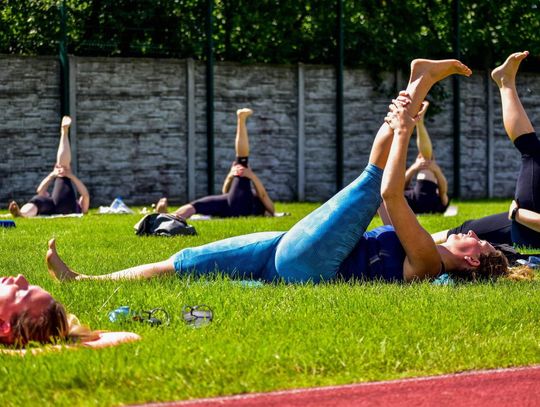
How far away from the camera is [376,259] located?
7.84 meters

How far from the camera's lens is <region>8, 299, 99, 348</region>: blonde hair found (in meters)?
5.66

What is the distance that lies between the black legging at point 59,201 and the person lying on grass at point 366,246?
976 centimetres

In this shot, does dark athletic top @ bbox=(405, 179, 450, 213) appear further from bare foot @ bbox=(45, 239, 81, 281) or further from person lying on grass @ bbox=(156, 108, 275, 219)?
bare foot @ bbox=(45, 239, 81, 281)

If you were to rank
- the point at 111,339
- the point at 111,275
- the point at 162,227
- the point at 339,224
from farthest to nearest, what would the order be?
the point at 162,227 → the point at 111,275 → the point at 339,224 → the point at 111,339

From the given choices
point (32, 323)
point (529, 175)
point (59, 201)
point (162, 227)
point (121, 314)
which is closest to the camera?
point (32, 323)

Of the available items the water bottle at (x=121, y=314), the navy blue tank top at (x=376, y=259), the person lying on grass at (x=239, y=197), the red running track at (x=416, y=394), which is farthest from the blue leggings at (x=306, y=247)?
the person lying on grass at (x=239, y=197)

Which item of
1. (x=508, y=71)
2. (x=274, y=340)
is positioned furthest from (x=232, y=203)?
(x=274, y=340)

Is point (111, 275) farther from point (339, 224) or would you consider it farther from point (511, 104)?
point (511, 104)

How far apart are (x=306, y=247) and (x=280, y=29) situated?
16869 millimetres

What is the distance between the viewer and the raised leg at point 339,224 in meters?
7.55

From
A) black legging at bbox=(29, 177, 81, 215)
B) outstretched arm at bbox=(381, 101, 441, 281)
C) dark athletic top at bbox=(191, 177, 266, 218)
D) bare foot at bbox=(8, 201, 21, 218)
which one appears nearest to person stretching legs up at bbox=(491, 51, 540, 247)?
outstretched arm at bbox=(381, 101, 441, 281)

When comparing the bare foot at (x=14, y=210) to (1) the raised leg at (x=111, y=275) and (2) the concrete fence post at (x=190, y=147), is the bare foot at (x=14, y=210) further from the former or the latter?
(1) the raised leg at (x=111, y=275)

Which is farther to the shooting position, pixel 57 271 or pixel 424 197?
pixel 424 197

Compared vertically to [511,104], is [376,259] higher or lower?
lower
